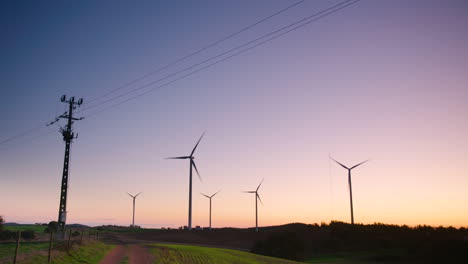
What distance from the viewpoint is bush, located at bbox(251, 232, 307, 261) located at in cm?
5959

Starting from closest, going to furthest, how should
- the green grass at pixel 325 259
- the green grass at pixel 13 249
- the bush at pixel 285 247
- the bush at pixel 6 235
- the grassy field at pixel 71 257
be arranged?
the grassy field at pixel 71 257
the green grass at pixel 13 249
the bush at pixel 6 235
the green grass at pixel 325 259
the bush at pixel 285 247

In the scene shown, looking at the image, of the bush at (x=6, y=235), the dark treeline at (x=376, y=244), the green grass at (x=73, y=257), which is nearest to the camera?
the green grass at (x=73, y=257)

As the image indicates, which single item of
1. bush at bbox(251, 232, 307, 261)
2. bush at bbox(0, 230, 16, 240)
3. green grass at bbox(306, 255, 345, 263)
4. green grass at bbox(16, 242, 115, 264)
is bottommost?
green grass at bbox(306, 255, 345, 263)

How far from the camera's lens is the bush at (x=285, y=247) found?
59.6 m

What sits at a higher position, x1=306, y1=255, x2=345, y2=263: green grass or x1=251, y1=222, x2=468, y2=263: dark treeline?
x1=251, y1=222, x2=468, y2=263: dark treeline

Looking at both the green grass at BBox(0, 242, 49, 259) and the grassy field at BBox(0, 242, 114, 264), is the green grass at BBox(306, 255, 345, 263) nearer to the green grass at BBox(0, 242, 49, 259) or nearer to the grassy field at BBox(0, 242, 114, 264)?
the grassy field at BBox(0, 242, 114, 264)

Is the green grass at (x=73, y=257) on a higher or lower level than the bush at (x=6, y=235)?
lower

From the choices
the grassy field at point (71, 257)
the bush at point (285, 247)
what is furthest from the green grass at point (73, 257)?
the bush at point (285, 247)

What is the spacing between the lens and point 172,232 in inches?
3716

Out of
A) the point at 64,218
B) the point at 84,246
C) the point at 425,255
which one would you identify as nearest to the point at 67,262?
the point at 84,246

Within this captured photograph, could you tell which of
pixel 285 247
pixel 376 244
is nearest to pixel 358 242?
pixel 376 244

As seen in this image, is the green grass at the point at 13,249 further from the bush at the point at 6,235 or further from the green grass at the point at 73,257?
the bush at the point at 6,235

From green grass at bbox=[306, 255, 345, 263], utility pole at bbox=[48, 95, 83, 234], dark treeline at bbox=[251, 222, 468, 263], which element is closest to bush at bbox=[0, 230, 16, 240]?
utility pole at bbox=[48, 95, 83, 234]

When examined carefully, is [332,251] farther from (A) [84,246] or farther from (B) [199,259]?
(A) [84,246]
